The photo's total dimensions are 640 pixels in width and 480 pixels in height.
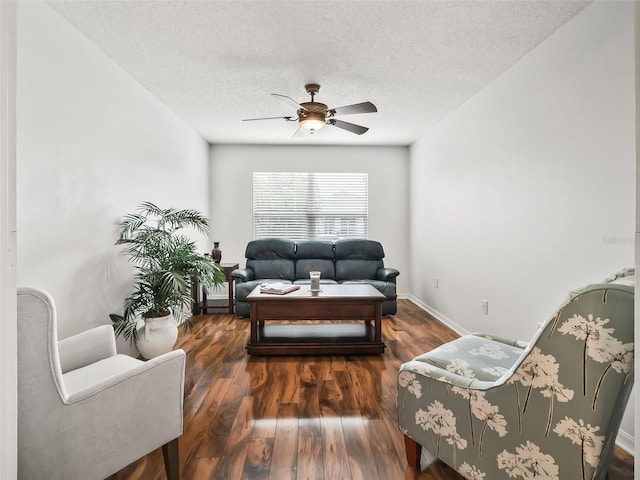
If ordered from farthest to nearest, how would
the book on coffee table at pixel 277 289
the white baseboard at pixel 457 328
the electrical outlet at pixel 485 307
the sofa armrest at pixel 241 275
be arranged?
the sofa armrest at pixel 241 275 < the book on coffee table at pixel 277 289 < the electrical outlet at pixel 485 307 < the white baseboard at pixel 457 328

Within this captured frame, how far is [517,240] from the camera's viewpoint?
2.74 m

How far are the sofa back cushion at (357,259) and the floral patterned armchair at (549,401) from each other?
324cm

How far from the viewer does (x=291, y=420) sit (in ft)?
6.69

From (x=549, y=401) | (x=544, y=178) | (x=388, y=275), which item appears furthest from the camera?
(x=388, y=275)

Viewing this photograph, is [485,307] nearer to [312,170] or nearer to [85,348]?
[85,348]

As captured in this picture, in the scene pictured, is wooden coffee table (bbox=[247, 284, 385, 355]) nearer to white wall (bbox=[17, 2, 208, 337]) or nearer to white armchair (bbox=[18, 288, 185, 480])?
white wall (bbox=[17, 2, 208, 337])

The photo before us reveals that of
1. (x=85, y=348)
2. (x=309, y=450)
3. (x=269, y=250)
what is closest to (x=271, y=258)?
(x=269, y=250)

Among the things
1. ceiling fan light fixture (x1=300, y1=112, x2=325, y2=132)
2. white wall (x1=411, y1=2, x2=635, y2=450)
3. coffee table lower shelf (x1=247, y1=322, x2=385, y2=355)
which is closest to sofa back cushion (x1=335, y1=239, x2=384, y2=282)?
white wall (x1=411, y1=2, x2=635, y2=450)

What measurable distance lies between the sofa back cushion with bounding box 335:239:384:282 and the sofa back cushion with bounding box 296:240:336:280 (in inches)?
4.1

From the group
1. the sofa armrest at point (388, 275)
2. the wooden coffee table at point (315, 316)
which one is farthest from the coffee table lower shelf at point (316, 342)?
the sofa armrest at point (388, 275)

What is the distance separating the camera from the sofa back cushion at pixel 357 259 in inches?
189

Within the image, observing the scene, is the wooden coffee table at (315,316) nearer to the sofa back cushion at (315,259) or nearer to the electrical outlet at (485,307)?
the electrical outlet at (485,307)

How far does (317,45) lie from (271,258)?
3.04m

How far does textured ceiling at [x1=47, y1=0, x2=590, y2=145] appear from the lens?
208 centimetres
